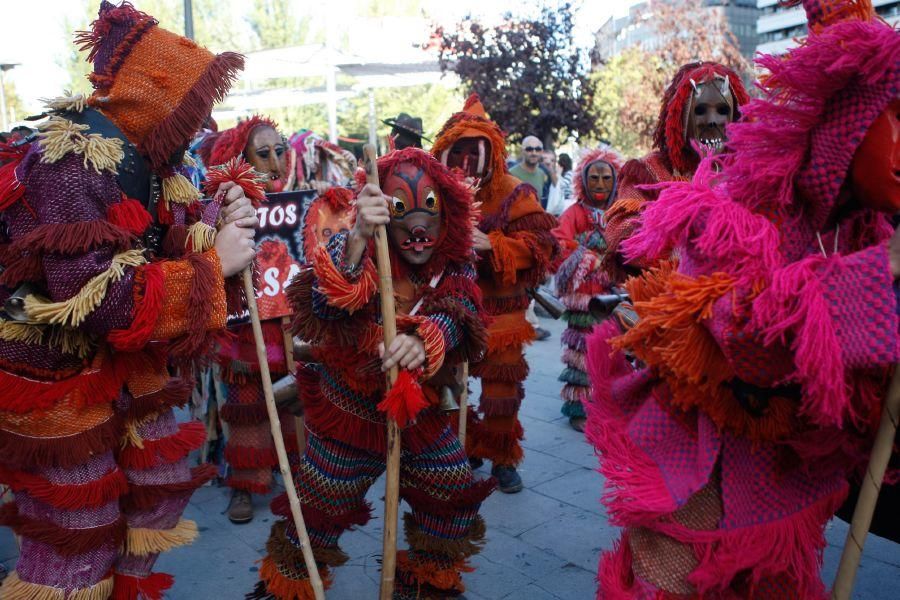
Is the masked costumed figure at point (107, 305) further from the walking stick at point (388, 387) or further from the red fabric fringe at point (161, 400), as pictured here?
the walking stick at point (388, 387)

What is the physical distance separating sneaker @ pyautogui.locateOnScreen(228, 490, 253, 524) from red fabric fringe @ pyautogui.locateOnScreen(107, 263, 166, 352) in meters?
2.36

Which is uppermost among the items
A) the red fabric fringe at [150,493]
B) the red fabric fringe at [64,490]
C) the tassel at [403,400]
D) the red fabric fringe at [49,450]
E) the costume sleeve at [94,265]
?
the costume sleeve at [94,265]

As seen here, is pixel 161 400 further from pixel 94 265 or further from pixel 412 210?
pixel 412 210

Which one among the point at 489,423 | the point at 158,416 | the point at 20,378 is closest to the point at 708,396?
the point at 158,416

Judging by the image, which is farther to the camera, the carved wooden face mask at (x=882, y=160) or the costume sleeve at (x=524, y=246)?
the costume sleeve at (x=524, y=246)

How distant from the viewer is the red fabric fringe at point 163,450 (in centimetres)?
264

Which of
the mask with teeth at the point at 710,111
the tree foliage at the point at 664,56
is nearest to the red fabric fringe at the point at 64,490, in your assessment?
the mask with teeth at the point at 710,111

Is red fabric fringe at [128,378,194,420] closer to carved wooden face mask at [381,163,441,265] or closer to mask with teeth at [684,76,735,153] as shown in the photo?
carved wooden face mask at [381,163,441,265]

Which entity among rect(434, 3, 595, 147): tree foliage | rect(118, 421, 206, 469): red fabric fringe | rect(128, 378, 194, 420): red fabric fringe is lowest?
rect(118, 421, 206, 469): red fabric fringe

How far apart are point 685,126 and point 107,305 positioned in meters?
2.55

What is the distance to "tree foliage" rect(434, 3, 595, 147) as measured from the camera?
36.8 ft

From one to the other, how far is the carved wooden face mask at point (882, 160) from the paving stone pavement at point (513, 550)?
2.39m

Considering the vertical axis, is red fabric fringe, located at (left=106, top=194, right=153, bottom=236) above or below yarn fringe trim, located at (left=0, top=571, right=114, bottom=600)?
above

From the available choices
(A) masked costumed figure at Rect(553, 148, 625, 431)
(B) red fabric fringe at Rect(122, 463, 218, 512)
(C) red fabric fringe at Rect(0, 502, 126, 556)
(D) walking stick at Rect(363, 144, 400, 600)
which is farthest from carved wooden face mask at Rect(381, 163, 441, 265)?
(A) masked costumed figure at Rect(553, 148, 625, 431)
